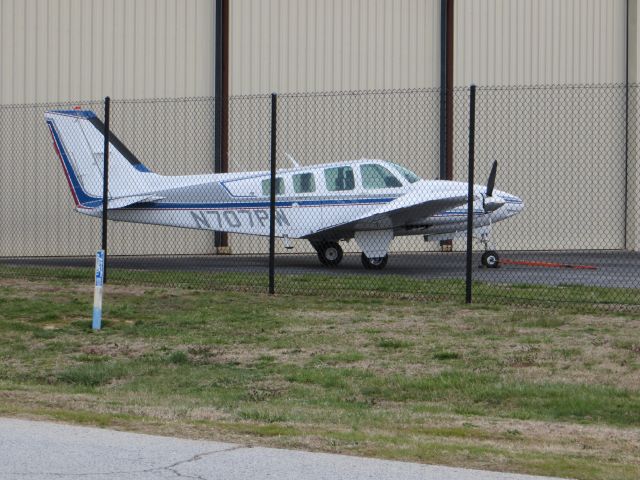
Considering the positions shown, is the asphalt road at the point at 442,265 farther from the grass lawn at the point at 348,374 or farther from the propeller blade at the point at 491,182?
the grass lawn at the point at 348,374

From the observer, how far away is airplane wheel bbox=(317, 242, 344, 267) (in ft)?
83.8

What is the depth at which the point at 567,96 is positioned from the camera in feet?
101

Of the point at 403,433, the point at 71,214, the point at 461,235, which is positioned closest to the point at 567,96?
the point at 461,235

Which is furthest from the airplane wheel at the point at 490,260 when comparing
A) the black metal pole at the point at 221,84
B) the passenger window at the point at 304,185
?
the black metal pole at the point at 221,84

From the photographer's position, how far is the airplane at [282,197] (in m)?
24.0

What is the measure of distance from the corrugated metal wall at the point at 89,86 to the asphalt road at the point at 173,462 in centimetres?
2020

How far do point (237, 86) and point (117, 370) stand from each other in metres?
19.1

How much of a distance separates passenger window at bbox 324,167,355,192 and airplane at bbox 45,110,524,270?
0.06ft

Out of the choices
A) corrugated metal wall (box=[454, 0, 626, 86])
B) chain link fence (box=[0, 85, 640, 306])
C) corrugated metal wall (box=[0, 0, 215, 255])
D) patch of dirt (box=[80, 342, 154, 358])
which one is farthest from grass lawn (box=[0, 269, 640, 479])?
corrugated metal wall (box=[454, 0, 626, 86])

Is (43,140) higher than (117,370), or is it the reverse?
(43,140)

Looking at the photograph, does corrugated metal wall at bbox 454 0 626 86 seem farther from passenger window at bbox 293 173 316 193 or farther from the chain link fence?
passenger window at bbox 293 173 316 193

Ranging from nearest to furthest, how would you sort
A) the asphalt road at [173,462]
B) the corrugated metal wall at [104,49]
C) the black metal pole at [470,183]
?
1. the asphalt road at [173,462]
2. the black metal pole at [470,183]
3. the corrugated metal wall at [104,49]

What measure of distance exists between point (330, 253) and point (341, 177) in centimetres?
170

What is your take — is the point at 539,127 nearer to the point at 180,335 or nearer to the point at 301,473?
the point at 180,335
